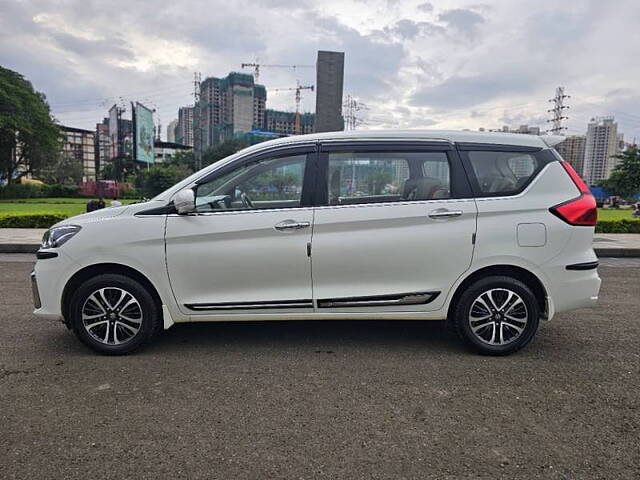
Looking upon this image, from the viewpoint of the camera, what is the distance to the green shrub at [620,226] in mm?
14773

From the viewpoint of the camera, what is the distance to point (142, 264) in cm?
382

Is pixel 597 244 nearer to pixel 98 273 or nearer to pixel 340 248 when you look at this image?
pixel 340 248

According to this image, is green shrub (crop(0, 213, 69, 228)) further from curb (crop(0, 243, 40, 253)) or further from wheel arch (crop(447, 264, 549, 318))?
wheel arch (crop(447, 264, 549, 318))

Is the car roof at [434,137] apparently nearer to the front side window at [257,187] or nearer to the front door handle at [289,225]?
the front side window at [257,187]

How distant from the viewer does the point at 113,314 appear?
3881 millimetres

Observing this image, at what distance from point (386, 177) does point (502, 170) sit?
985 millimetres

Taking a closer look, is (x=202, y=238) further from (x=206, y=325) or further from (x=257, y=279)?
(x=206, y=325)

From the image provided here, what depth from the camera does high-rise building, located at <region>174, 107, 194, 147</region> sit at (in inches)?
4794

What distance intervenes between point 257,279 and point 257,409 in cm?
113

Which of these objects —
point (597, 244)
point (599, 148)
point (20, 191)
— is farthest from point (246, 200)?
point (599, 148)

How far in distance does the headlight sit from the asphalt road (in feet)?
3.10

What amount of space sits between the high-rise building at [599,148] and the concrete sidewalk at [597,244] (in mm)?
73282

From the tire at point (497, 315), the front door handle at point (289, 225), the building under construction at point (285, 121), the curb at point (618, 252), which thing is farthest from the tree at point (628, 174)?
the building under construction at point (285, 121)

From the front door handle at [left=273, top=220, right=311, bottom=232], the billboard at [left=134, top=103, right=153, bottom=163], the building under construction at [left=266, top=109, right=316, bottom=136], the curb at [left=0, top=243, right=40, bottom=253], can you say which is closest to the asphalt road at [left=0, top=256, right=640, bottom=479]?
the front door handle at [left=273, top=220, right=311, bottom=232]
